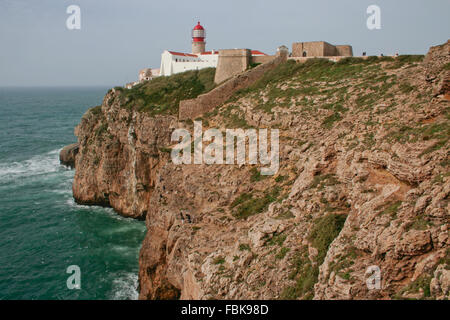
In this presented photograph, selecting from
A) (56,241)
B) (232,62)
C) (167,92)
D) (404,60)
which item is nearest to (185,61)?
(167,92)

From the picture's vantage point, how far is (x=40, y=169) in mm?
65625

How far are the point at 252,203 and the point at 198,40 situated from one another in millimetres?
45754

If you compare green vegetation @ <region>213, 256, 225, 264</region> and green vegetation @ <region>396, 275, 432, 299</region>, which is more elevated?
green vegetation @ <region>396, 275, 432, 299</region>

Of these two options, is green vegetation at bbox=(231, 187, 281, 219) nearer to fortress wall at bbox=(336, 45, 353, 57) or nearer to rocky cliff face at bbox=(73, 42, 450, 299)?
rocky cliff face at bbox=(73, 42, 450, 299)

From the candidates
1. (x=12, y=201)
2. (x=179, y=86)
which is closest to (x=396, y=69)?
(x=179, y=86)

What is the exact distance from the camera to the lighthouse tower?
211 feet

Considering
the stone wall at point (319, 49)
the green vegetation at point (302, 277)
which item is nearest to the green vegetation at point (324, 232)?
the green vegetation at point (302, 277)

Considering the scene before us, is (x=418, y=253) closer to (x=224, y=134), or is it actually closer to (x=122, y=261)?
(x=224, y=134)

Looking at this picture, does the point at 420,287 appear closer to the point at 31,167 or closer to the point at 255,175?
the point at 255,175

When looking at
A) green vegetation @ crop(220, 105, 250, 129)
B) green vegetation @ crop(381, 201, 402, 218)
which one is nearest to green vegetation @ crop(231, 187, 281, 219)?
green vegetation @ crop(220, 105, 250, 129)

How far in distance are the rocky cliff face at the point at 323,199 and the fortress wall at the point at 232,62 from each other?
7.22 m

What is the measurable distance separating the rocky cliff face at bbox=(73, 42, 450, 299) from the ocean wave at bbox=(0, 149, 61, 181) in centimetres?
3430

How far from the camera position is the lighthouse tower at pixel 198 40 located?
64.4 m

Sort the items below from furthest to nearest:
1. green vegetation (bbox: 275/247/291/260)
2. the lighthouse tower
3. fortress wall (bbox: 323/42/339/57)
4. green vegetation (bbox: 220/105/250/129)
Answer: the lighthouse tower, fortress wall (bbox: 323/42/339/57), green vegetation (bbox: 220/105/250/129), green vegetation (bbox: 275/247/291/260)
